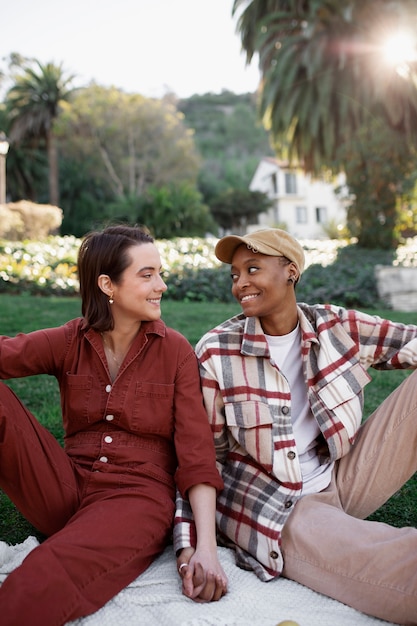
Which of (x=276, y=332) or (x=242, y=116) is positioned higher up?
A: (x=242, y=116)

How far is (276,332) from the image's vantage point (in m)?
2.66

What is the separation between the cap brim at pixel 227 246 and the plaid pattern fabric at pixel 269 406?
0.29 metres

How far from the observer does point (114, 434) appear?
246 centimetres

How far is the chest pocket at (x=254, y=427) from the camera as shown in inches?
94.9

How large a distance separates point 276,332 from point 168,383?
1.71 feet

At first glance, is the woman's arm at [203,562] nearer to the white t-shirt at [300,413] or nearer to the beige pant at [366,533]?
the beige pant at [366,533]

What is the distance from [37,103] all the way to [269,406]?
3156 cm

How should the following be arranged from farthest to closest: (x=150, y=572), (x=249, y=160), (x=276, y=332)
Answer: (x=249, y=160) → (x=276, y=332) → (x=150, y=572)

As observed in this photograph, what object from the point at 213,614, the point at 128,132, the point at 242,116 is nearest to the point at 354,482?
the point at 213,614

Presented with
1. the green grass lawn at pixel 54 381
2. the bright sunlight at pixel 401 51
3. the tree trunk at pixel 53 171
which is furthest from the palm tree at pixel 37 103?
the green grass lawn at pixel 54 381

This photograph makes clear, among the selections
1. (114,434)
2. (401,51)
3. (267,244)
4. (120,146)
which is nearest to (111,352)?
(114,434)

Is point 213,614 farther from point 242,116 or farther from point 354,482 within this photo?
point 242,116

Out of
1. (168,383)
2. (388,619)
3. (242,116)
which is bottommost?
(388,619)

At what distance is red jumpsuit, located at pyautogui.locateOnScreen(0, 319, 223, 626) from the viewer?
7.00 feet
